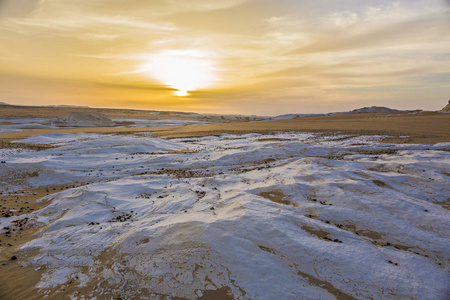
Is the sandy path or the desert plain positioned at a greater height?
the sandy path

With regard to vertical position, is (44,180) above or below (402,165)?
below

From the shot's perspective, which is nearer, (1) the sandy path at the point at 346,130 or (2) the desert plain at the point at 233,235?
(2) the desert plain at the point at 233,235

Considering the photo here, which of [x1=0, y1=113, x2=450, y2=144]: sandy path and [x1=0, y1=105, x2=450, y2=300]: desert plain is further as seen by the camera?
[x1=0, y1=113, x2=450, y2=144]: sandy path

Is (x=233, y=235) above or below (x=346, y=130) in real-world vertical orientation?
below

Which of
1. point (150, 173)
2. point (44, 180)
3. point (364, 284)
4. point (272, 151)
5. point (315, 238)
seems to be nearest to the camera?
point (364, 284)

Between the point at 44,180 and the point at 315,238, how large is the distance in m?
10.4

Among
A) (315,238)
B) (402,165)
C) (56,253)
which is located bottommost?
(56,253)

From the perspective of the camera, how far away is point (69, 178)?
970 cm

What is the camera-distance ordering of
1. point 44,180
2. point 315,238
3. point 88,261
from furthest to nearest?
1. point 44,180
2. point 315,238
3. point 88,261

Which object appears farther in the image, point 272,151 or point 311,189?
point 272,151

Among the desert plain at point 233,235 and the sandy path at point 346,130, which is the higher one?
the sandy path at point 346,130

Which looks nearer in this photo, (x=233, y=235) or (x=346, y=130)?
(x=233, y=235)

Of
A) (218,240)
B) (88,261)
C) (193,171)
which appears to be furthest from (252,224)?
(193,171)

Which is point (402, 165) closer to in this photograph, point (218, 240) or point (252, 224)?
point (252, 224)
